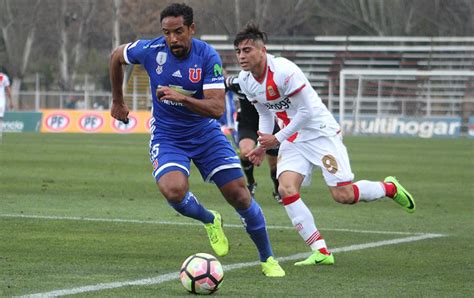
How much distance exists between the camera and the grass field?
333 inches

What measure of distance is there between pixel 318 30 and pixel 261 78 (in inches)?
2161

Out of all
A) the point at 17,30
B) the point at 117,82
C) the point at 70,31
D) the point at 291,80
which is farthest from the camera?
the point at 70,31

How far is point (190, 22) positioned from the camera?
359 inches

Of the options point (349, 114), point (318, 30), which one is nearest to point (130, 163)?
point (349, 114)

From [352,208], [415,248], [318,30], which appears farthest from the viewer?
[318,30]

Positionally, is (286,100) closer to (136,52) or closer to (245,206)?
(245,206)

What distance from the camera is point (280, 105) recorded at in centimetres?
1038

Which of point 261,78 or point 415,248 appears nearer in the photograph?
point 261,78

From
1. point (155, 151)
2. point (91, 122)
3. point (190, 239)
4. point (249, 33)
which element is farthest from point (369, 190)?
point (91, 122)

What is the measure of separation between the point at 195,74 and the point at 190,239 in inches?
112

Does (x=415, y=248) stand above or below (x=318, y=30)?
above

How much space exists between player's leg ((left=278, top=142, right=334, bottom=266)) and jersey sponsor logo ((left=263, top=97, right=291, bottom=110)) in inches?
16.3

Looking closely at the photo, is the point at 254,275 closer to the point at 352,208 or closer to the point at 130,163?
the point at 352,208

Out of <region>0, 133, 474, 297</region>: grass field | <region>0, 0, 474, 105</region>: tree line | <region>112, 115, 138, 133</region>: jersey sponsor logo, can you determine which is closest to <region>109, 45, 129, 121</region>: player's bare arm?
<region>0, 133, 474, 297</region>: grass field
